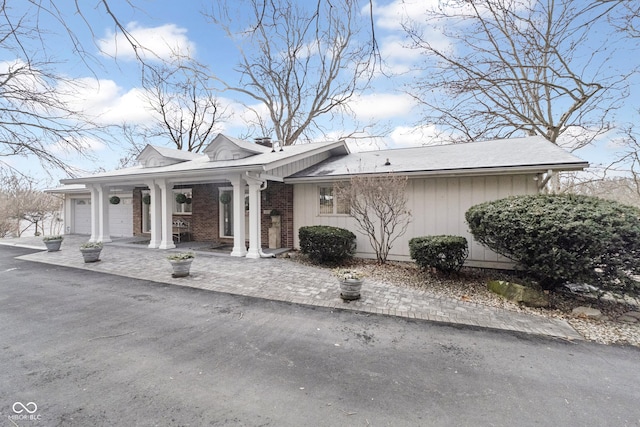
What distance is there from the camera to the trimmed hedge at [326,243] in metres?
8.53

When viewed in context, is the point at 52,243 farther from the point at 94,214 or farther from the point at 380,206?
the point at 380,206

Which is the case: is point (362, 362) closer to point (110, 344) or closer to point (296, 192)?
point (110, 344)

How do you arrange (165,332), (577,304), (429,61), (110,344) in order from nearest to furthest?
(110,344), (165,332), (577,304), (429,61)

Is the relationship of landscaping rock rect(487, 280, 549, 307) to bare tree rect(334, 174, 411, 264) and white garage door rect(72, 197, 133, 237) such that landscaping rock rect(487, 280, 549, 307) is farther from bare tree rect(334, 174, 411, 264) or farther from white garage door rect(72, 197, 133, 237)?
white garage door rect(72, 197, 133, 237)

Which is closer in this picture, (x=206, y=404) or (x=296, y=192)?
(x=206, y=404)

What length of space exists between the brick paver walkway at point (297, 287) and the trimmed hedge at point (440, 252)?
3.23ft

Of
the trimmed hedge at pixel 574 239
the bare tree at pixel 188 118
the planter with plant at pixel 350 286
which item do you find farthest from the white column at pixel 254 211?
the bare tree at pixel 188 118

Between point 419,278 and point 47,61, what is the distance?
8.80m

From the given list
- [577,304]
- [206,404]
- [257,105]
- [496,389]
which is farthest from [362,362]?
[257,105]

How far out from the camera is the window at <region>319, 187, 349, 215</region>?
397 inches

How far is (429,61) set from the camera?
11.9 meters

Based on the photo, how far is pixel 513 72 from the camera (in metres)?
13.8

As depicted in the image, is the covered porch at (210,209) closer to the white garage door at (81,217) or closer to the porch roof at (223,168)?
the porch roof at (223,168)

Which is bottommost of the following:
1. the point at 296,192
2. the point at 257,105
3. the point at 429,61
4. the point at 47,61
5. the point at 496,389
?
the point at 496,389
